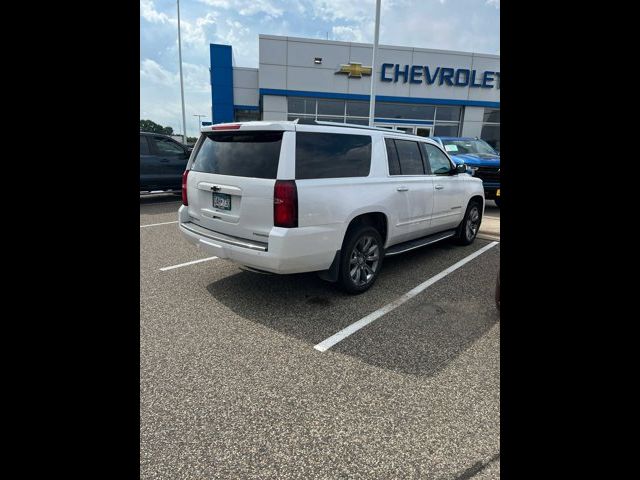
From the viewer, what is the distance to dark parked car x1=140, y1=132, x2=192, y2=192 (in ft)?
34.1

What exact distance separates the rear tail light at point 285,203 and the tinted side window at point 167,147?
8629 mm

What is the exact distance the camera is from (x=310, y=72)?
20141mm

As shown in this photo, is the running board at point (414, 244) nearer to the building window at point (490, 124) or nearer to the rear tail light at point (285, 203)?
the rear tail light at point (285, 203)

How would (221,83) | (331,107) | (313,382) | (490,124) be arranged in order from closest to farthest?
(313,382) → (331,107) → (221,83) → (490,124)

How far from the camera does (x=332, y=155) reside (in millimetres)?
3939

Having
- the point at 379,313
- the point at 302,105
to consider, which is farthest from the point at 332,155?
the point at 302,105

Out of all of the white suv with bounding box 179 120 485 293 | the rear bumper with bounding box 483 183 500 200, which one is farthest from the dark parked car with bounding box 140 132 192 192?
the rear bumper with bounding box 483 183 500 200

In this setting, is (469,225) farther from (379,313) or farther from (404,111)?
(404,111)

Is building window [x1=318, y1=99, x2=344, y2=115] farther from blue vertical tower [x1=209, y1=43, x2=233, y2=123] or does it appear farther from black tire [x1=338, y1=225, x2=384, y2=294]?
black tire [x1=338, y1=225, x2=384, y2=294]

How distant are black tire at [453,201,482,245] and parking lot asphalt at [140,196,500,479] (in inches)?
74.9

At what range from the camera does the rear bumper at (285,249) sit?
347 cm

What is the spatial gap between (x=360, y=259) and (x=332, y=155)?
123cm
